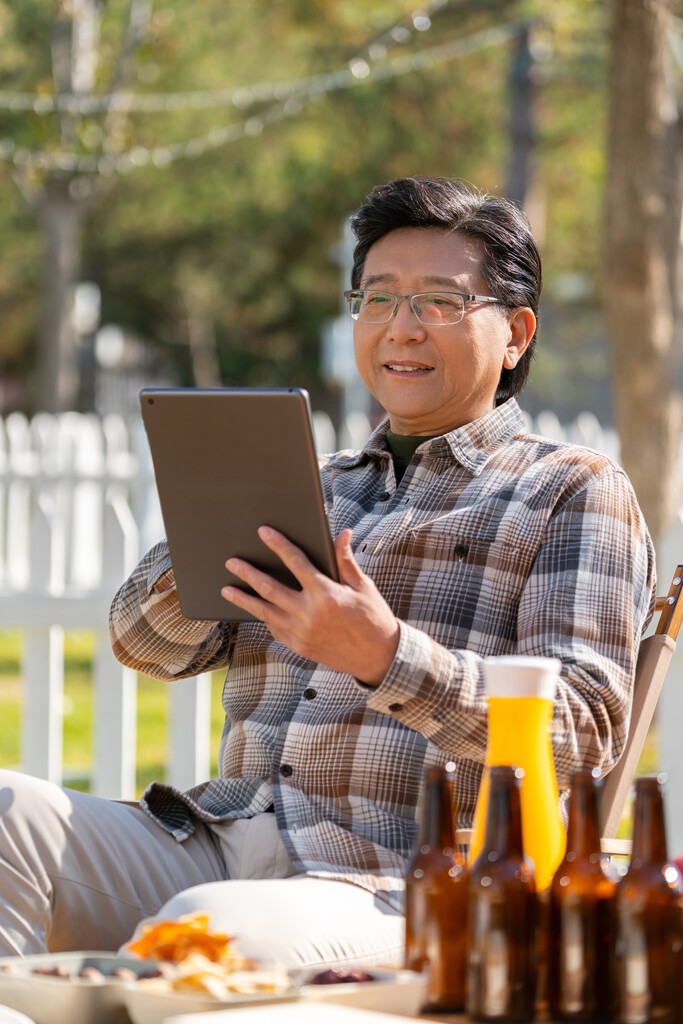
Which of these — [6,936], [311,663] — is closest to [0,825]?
[6,936]

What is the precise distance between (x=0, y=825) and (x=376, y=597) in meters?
0.76

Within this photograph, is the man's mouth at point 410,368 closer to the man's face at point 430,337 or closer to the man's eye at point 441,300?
the man's face at point 430,337

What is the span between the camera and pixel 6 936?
2234mm

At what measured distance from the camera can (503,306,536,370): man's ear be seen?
2988mm

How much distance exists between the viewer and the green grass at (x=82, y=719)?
6402mm

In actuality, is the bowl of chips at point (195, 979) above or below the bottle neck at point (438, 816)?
below

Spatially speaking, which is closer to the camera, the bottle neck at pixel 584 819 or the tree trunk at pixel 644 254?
the bottle neck at pixel 584 819

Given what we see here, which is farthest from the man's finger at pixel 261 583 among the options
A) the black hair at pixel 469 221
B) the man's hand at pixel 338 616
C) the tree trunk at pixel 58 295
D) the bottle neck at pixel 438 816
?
the tree trunk at pixel 58 295

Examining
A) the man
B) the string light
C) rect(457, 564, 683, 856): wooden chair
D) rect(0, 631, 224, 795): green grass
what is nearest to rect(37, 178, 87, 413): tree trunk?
the string light

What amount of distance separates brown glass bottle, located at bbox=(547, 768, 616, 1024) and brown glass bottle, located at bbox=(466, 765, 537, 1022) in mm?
31

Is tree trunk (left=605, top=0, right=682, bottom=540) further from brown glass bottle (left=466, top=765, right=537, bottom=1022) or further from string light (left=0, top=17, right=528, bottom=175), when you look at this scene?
brown glass bottle (left=466, top=765, right=537, bottom=1022)

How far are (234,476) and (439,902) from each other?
862 mm

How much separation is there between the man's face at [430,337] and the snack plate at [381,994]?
58.4 inches

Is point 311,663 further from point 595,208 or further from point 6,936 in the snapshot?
point 595,208
